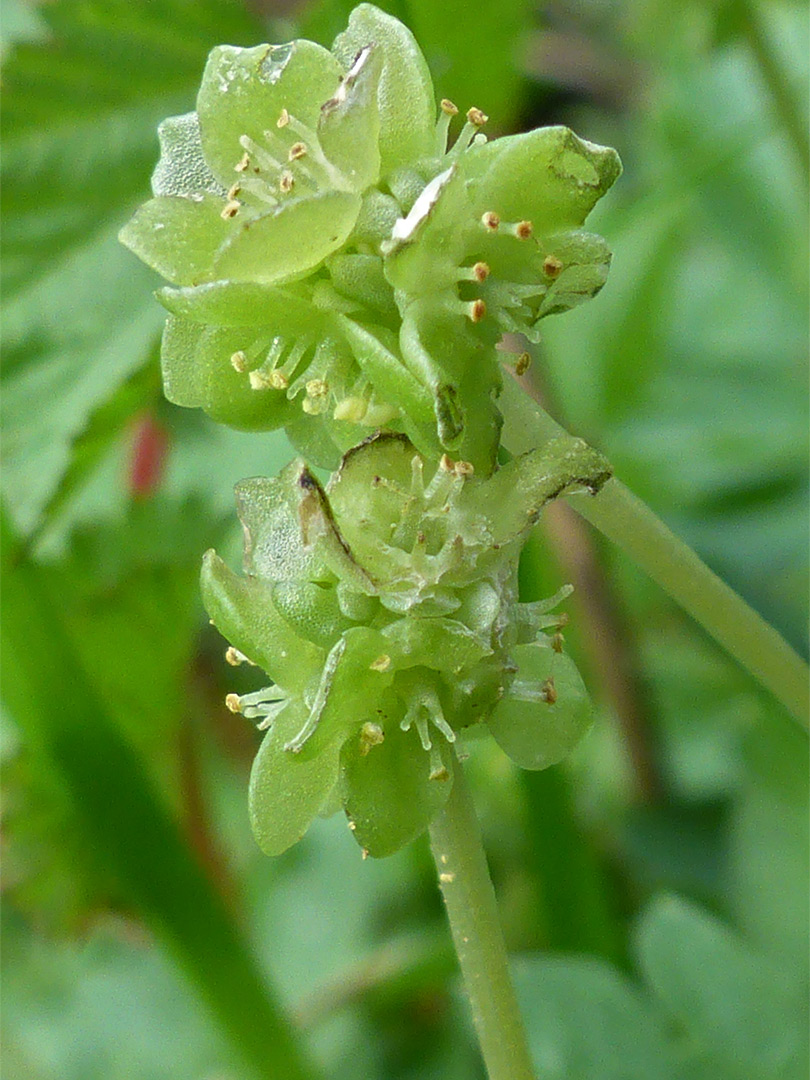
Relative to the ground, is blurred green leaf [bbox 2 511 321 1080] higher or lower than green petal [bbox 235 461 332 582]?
lower

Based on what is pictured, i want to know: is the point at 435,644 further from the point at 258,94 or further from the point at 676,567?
the point at 258,94

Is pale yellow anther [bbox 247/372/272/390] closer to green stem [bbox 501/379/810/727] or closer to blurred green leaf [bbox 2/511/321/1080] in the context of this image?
green stem [bbox 501/379/810/727]

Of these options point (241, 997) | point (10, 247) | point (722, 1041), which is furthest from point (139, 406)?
point (722, 1041)

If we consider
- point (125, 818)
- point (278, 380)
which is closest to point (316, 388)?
point (278, 380)

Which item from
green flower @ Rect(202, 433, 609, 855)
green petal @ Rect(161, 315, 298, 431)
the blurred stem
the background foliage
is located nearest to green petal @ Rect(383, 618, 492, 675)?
green flower @ Rect(202, 433, 609, 855)

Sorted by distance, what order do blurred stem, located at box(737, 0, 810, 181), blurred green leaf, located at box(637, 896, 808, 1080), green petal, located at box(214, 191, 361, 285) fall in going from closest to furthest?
green petal, located at box(214, 191, 361, 285) < blurred green leaf, located at box(637, 896, 808, 1080) < blurred stem, located at box(737, 0, 810, 181)

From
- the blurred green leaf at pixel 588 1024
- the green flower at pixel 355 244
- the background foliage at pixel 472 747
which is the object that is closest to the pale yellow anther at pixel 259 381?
the green flower at pixel 355 244

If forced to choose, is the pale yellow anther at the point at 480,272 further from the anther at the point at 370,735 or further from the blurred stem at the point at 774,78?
the blurred stem at the point at 774,78
